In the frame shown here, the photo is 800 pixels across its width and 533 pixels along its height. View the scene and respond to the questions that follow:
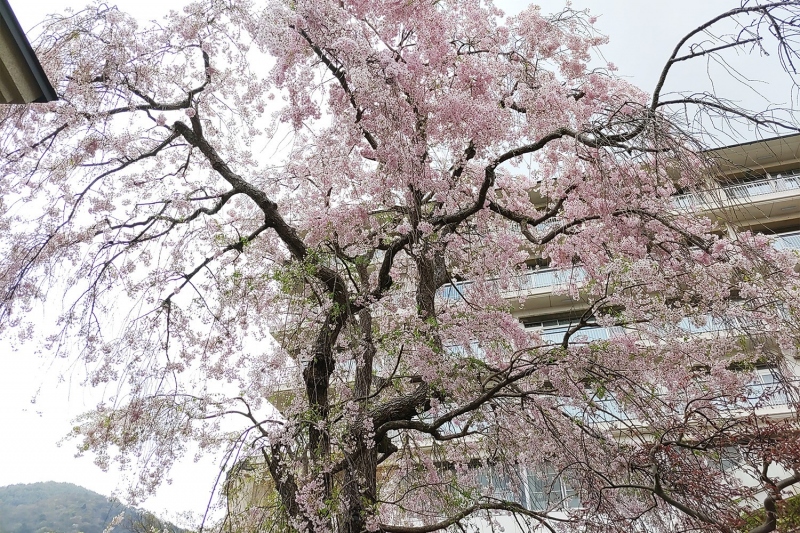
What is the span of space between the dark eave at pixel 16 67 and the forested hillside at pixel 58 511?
4485 mm

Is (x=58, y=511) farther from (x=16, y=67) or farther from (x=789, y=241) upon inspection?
(x=789, y=241)

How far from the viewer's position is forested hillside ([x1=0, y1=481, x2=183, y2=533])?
576 centimetres

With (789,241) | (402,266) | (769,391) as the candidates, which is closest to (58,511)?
(402,266)

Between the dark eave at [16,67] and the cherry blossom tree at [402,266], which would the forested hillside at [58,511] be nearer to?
the cherry blossom tree at [402,266]

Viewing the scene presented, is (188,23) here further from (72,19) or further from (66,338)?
(66,338)

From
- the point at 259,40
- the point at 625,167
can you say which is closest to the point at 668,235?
the point at 625,167

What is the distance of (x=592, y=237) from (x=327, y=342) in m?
3.34

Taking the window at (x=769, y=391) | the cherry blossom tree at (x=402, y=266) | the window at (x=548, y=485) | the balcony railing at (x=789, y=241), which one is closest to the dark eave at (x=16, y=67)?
the cherry blossom tree at (x=402, y=266)

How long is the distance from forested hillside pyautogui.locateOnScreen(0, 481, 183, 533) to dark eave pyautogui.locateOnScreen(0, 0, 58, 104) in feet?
14.7

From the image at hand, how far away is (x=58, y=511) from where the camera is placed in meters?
7.11

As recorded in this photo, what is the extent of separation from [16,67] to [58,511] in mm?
6912

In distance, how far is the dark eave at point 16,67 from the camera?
97.5 inches

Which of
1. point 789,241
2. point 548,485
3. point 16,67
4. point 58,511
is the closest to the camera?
point 16,67

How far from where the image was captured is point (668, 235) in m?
5.27
